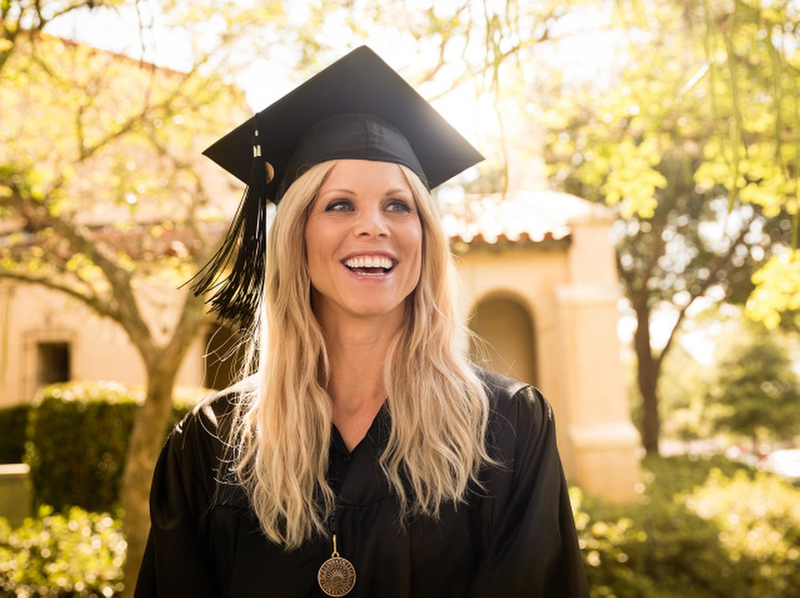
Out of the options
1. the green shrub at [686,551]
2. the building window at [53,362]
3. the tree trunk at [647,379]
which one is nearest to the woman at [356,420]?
the green shrub at [686,551]

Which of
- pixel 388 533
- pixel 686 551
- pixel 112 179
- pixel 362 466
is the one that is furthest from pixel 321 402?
pixel 686 551

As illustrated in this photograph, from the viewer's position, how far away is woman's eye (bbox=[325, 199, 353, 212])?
1.90m

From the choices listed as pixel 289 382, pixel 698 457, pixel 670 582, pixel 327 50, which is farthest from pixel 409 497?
pixel 698 457

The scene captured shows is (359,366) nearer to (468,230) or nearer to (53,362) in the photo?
(468,230)

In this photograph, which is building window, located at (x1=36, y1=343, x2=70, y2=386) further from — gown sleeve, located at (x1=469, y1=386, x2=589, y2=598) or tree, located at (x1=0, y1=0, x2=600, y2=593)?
gown sleeve, located at (x1=469, y1=386, x2=589, y2=598)

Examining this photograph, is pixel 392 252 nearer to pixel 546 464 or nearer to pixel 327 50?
pixel 546 464

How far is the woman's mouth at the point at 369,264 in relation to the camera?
6.06 feet

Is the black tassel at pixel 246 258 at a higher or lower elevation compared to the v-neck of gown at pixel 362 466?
higher

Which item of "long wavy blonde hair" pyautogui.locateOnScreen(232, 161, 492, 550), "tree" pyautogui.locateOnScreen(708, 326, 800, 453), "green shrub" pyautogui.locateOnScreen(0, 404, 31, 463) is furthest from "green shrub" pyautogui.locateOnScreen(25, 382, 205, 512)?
"tree" pyautogui.locateOnScreen(708, 326, 800, 453)

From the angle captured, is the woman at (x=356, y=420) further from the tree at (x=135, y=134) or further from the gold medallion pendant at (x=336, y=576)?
the tree at (x=135, y=134)

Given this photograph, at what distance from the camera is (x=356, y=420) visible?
1.95m

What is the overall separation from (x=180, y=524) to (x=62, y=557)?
16.2ft

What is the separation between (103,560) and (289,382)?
4753 millimetres

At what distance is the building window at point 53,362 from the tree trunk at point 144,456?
9468mm
